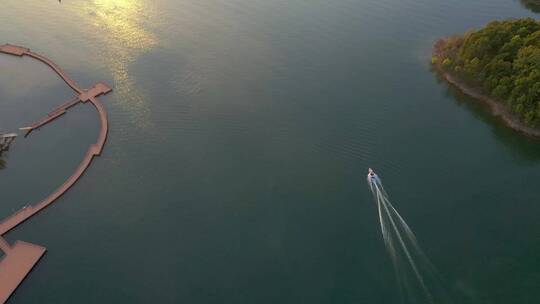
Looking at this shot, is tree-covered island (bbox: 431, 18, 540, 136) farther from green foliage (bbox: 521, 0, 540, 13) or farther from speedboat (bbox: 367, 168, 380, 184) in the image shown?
green foliage (bbox: 521, 0, 540, 13)

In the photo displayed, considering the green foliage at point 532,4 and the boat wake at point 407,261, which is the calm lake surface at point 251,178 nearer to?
the boat wake at point 407,261

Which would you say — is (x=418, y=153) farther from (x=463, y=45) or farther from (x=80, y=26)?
(x=80, y=26)

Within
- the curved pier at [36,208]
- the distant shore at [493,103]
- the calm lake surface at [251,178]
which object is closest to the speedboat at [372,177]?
the calm lake surface at [251,178]

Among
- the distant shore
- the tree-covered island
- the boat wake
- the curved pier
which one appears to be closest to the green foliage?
the tree-covered island

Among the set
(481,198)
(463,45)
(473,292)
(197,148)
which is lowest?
(473,292)

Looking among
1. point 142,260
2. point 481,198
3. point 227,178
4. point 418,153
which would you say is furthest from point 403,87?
point 142,260

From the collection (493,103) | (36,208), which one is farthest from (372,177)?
(36,208)

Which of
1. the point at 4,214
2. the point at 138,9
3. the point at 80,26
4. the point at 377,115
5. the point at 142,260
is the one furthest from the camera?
the point at 138,9

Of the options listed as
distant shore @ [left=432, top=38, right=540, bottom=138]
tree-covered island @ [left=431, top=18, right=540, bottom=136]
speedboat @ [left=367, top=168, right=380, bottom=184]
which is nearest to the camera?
speedboat @ [left=367, top=168, right=380, bottom=184]
